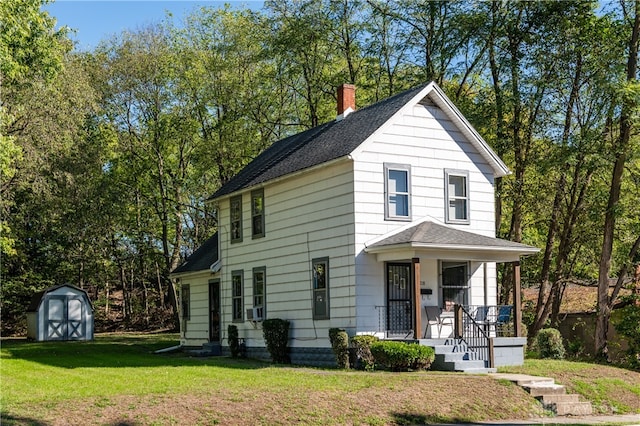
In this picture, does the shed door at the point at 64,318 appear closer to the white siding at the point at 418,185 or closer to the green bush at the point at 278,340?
the green bush at the point at 278,340

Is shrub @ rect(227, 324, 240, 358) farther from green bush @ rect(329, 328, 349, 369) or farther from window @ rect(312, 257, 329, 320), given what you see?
green bush @ rect(329, 328, 349, 369)

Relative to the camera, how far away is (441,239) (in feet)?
66.6

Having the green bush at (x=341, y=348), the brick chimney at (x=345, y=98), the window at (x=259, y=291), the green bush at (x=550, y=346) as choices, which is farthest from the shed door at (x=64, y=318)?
the green bush at (x=550, y=346)

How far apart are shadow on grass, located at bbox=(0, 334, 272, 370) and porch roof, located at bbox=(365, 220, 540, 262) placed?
16.2 feet

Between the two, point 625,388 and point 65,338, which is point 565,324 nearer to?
point 625,388

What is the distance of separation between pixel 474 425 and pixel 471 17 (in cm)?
1824

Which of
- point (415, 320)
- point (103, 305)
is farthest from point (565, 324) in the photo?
point (103, 305)

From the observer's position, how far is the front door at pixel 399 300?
21.2 m

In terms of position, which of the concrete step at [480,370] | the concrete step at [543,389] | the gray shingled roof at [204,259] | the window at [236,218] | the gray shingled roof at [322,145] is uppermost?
the gray shingled roof at [322,145]

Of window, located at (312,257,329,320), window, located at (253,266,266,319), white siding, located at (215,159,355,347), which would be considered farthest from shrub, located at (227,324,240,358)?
window, located at (312,257,329,320)

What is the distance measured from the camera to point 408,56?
3322 centimetres

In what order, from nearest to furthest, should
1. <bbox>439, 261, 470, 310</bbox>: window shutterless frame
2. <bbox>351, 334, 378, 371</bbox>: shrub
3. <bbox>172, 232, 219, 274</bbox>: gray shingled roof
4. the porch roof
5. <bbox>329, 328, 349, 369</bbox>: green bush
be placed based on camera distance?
the porch roof, <bbox>351, 334, 378, 371</bbox>: shrub, <bbox>329, 328, 349, 369</bbox>: green bush, <bbox>439, 261, 470, 310</bbox>: window shutterless frame, <bbox>172, 232, 219, 274</bbox>: gray shingled roof

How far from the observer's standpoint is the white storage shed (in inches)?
1336

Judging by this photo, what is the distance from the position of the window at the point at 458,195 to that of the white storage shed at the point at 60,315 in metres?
18.7
